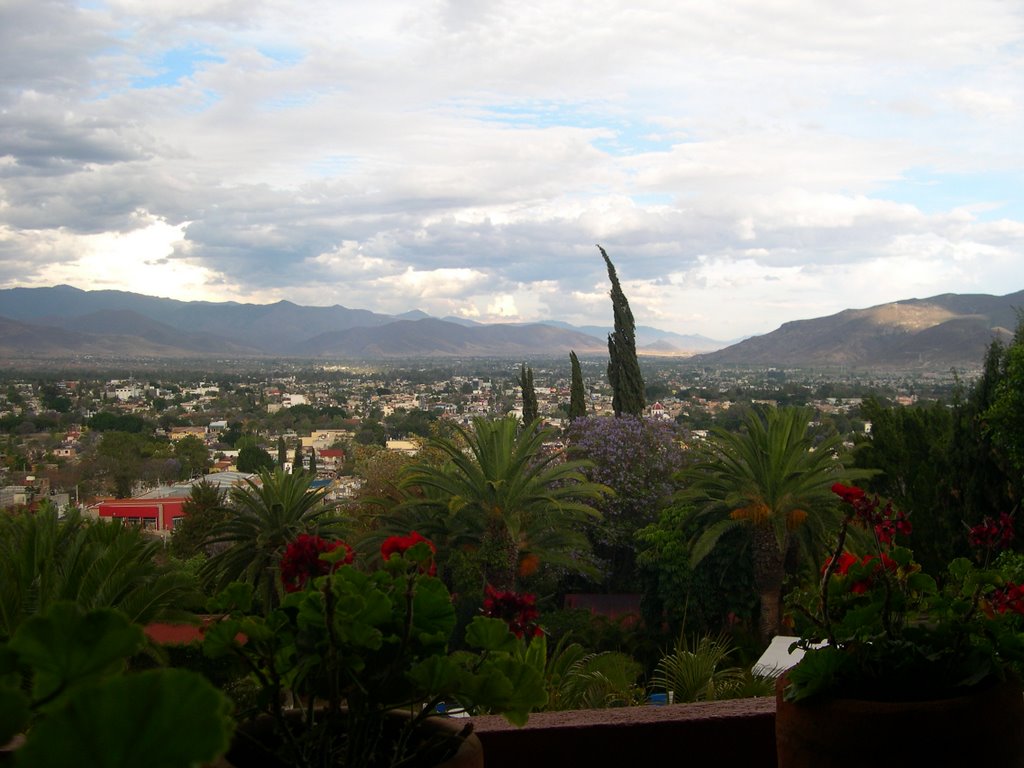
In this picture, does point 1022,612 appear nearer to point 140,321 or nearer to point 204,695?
point 204,695

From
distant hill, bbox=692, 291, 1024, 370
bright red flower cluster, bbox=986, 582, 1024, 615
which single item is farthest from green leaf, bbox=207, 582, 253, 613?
distant hill, bbox=692, 291, 1024, 370

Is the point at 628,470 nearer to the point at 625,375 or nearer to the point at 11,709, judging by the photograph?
the point at 625,375

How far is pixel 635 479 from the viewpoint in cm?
1897

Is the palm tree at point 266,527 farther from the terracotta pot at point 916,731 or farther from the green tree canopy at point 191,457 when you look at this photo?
the green tree canopy at point 191,457

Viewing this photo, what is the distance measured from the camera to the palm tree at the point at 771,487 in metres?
12.4

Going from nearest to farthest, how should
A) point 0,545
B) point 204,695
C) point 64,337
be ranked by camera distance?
1. point 204,695
2. point 0,545
3. point 64,337

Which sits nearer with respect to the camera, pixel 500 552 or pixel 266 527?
pixel 266 527

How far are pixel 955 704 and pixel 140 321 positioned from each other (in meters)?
209

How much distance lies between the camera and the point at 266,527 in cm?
1174

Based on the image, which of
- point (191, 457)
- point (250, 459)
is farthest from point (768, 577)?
point (191, 457)

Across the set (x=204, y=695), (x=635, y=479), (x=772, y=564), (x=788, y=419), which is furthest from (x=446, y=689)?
(x=635, y=479)

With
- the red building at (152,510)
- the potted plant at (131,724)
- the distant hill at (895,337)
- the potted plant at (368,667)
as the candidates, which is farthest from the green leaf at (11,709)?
the distant hill at (895,337)

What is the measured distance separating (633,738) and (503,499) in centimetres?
986

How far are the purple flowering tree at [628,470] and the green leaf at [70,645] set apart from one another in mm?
17640
